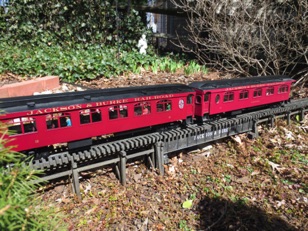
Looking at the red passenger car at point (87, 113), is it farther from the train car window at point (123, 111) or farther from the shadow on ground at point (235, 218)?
the shadow on ground at point (235, 218)

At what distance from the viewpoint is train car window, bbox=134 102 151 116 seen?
6488 millimetres

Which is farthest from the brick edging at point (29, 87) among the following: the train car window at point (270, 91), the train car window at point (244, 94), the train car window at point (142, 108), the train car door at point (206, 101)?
the train car window at point (270, 91)

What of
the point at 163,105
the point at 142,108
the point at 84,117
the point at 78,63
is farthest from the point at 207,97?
the point at 78,63

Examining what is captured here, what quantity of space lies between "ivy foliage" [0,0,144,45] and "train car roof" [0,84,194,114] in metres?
8.65

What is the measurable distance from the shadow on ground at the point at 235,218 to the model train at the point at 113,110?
8.03 feet

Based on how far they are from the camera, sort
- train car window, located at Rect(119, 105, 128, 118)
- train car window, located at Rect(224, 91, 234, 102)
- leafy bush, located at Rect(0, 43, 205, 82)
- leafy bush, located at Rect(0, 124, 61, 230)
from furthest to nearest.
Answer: leafy bush, located at Rect(0, 43, 205, 82) < train car window, located at Rect(224, 91, 234, 102) < train car window, located at Rect(119, 105, 128, 118) < leafy bush, located at Rect(0, 124, 61, 230)

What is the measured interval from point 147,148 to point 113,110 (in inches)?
66.7

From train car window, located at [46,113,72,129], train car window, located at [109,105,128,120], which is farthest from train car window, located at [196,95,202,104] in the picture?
train car window, located at [46,113,72,129]

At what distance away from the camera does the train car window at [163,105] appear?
686cm

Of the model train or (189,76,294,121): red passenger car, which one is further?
(189,76,294,121): red passenger car

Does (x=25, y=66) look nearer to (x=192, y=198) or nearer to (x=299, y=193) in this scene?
(x=192, y=198)

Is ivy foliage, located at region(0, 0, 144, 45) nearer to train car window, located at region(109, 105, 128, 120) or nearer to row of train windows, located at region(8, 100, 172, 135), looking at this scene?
row of train windows, located at region(8, 100, 172, 135)

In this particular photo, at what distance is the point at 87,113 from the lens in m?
5.82

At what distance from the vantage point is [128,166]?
23.5 ft
